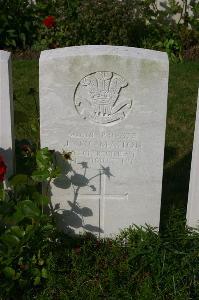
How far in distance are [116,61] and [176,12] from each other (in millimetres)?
4930

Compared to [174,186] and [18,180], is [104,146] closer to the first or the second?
[18,180]

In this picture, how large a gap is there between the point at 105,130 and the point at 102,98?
9.2 inches

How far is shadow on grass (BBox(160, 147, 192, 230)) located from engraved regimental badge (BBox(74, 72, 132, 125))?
951mm

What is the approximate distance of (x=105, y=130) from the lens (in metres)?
3.89

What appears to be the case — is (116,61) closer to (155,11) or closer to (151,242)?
(151,242)

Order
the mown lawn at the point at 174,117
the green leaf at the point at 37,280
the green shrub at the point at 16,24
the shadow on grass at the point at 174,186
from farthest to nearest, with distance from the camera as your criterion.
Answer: the green shrub at the point at 16,24, the mown lawn at the point at 174,117, the shadow on grass at the point at 174,186, the green leaf at the point at 37,280

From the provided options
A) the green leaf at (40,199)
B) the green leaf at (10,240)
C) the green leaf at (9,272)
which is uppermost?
the green leaf at (40,199)

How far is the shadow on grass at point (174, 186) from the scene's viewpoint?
4664mm

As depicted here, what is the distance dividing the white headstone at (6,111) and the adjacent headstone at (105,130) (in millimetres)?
211

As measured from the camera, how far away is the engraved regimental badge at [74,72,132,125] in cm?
371

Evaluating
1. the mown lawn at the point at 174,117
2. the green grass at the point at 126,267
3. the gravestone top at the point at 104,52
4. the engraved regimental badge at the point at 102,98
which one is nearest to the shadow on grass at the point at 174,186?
the mown lawn at the point at 174,117

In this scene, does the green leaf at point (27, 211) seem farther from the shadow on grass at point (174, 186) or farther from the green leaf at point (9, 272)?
the shadow on grass at point (174, 186)

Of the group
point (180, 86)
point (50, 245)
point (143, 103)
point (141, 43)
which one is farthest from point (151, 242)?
point (141, 43)

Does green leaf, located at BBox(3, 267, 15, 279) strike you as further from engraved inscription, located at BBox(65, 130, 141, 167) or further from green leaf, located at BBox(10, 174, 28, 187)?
engraved inscription, located at BBox(65, 130, 141, 167)
